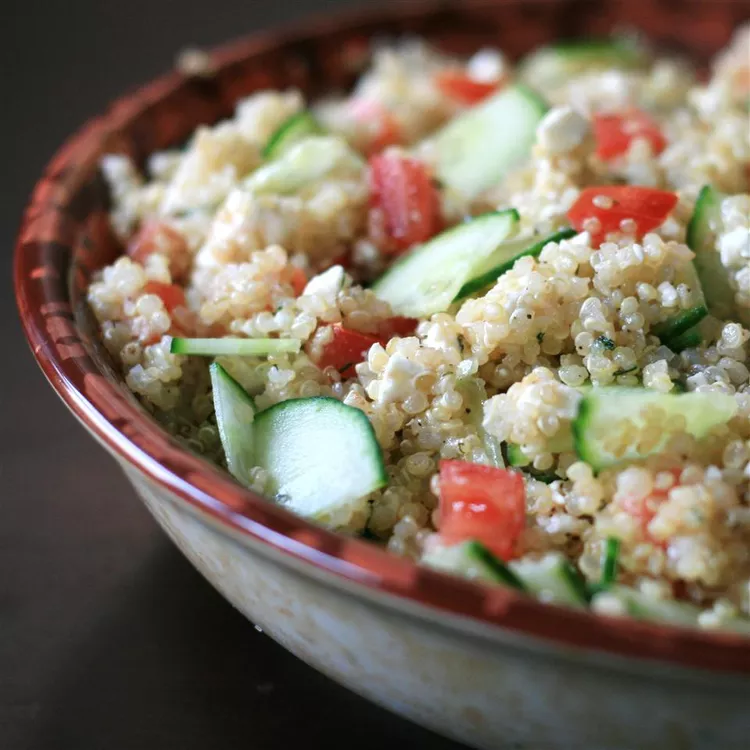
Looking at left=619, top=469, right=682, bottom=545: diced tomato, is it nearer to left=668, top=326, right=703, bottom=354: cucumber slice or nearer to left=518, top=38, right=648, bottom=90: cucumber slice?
left=668, top=326, right=703, bottom=354: cucumber slice

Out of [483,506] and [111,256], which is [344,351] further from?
[111,256]

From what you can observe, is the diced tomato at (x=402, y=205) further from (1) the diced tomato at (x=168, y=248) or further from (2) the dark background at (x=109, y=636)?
(2) the dark background at (x=109, y=636)

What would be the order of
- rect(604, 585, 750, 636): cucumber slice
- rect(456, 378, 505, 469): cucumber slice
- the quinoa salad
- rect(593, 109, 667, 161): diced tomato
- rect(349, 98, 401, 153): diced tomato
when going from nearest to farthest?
1. rect(604, 585, 750, 636): cucumber slice
2. the quinoa salad
3. rect(456, 378, 505, 469): cucumber slice
4. rect(593, 109, 667, 161): diced tomato
5. rect(349, 98, 401, 153): diced tomato

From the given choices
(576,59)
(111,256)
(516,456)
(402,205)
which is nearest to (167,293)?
(111,256)

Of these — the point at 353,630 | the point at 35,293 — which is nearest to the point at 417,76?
the point at 35,293

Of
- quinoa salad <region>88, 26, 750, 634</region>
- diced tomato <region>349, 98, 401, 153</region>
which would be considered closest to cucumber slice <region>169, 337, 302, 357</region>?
quinoa salad <region>88, 26, 750, 634</region>

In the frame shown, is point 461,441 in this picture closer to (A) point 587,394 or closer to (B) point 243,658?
(A) point 587,394
